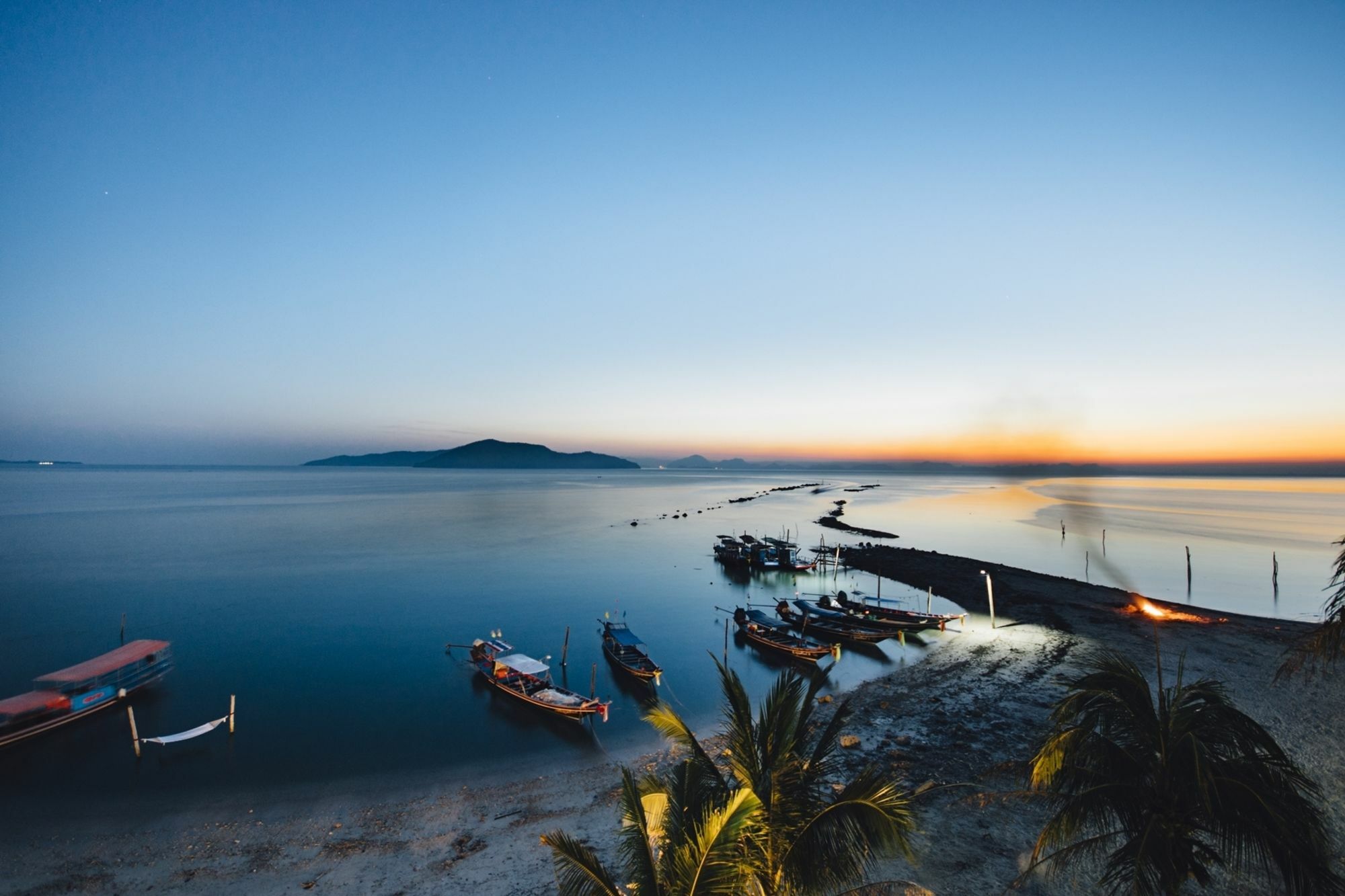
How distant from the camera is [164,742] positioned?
20.6 m

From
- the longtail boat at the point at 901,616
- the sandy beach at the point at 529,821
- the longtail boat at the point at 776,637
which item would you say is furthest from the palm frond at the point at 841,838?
the longtail boat at the point at 901,616

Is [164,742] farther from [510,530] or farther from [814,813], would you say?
[510,530]

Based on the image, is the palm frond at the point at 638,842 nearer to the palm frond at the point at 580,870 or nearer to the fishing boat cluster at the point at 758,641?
the palm frond at the point at 580,870

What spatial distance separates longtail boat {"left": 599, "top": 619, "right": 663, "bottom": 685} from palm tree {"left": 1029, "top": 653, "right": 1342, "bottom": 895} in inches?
846

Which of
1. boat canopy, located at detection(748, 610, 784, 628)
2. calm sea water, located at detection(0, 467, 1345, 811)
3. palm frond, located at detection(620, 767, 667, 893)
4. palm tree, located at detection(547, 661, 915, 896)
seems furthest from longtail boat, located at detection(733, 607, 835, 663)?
palm frond, located at detection(620, 767, 667, 893)

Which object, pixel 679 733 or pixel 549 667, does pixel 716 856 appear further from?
pixel 549 667

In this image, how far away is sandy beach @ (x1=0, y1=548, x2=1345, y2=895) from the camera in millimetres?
13820

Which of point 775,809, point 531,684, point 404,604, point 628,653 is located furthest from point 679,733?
point 404,604

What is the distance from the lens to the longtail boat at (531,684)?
2377 centimetres

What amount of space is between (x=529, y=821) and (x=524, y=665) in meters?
10.1

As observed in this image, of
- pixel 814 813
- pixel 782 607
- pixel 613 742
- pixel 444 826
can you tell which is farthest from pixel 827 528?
pixel 814 813

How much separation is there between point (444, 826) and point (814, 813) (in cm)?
1335

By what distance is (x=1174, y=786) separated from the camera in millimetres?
7402

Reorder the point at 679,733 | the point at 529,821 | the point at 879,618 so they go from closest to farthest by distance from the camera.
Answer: the point at 679,733 < the point at 529,821 < the point at 879,618
